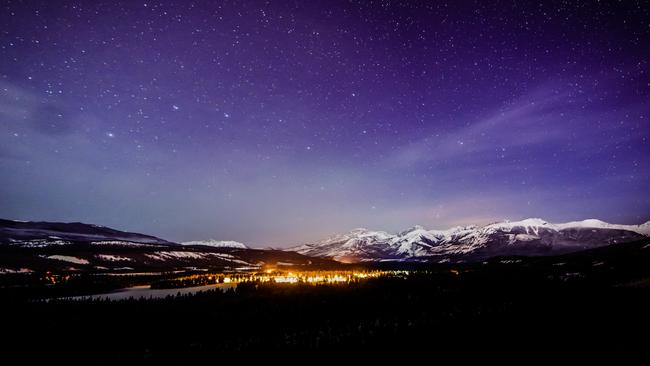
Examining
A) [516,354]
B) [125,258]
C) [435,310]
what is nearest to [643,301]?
[435,310]

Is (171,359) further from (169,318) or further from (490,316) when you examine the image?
(490,316)

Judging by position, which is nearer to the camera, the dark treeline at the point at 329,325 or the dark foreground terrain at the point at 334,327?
the dark foreground terrain at the point at 334,327

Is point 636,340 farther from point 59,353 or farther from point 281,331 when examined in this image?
point 59,353

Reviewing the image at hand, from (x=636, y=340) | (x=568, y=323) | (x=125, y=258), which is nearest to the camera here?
(x=636, y=340)

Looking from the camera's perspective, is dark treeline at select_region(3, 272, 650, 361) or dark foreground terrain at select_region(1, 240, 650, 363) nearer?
dark foreground terrain at select_region(1, 240, 650, 363)

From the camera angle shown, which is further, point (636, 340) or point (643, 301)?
point (643, 301)

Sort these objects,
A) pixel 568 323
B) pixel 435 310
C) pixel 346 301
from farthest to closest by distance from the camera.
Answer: pixel 346 301 → pixel 435 310 → pixel 568 323

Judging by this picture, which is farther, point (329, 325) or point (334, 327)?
point (329, 325)
